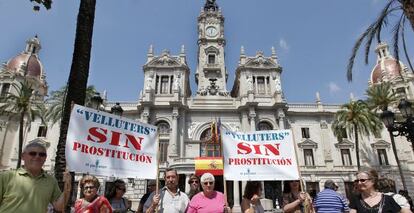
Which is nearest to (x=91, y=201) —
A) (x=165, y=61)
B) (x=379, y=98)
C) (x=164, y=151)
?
(x=164, y=151)

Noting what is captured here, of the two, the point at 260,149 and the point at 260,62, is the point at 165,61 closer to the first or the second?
the point at 260,62

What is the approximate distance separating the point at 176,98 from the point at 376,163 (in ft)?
79.3

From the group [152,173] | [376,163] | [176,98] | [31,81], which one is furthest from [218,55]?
[152,173]

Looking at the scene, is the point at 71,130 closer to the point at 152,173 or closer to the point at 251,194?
the point at 152,173

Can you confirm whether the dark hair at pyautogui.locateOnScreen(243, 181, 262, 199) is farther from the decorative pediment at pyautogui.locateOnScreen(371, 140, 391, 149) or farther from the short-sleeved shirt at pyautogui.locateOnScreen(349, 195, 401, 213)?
the decorative pediment at pyautogui.locateOnScreen(371, 140, 391, 149)

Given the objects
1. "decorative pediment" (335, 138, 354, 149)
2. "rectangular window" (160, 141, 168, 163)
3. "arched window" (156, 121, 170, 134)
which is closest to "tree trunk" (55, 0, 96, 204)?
"rectangular window" (160, 141, 168, 163)

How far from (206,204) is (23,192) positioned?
2719mm

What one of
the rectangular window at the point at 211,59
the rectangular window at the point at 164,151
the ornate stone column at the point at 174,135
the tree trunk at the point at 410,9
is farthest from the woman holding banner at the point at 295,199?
the rectangular window at the point at 211,59

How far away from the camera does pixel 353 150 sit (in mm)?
33781

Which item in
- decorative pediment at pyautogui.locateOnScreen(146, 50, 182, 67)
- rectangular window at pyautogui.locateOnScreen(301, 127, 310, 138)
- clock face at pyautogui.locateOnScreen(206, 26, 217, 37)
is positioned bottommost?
rectangular window at pyautogui.locateOnScreen(301, 127, 310, 138)

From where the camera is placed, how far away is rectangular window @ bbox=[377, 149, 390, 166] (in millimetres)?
33562

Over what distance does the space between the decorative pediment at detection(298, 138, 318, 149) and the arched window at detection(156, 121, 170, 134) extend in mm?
15208

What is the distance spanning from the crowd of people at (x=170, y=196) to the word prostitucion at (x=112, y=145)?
Answer: 2.15ft

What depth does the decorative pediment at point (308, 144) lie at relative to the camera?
3347 centimetres
